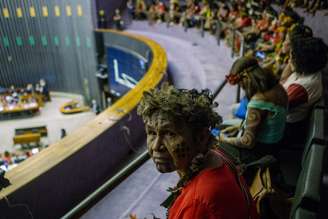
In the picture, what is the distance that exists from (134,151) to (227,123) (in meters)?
0.98

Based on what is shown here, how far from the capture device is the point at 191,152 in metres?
1.21

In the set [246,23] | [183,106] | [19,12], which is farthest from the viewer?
[19,12]

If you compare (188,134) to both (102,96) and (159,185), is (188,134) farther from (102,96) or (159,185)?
(102,96)

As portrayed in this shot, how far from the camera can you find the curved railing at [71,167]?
2.12 meters

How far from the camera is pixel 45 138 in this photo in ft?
34.3

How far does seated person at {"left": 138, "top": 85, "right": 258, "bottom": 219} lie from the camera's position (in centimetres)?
110

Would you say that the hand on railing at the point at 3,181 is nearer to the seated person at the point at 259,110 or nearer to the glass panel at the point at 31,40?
the seated person at the point at 259,110

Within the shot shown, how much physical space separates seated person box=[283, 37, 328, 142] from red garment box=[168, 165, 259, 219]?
1.33 m

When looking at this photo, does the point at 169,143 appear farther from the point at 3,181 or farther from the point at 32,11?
the point at 32,11

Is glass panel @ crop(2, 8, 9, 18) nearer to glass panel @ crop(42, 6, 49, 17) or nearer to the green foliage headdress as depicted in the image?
glass panel @ crop(42, 6, 49, 17)

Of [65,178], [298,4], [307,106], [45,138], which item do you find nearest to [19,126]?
[45,138]

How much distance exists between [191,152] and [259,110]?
0.87m

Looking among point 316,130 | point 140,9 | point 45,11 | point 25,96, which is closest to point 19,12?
point 45,11

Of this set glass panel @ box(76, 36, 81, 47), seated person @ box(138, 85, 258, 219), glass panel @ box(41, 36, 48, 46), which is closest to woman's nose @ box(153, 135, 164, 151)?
seated person @ box(138, 85, 258, 219)
